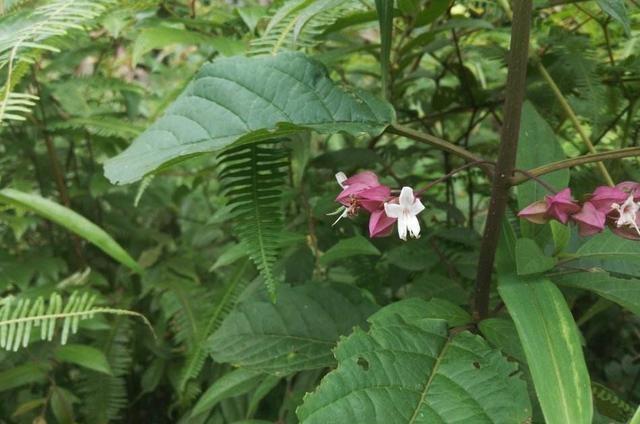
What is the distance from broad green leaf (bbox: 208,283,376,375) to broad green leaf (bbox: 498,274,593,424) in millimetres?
258

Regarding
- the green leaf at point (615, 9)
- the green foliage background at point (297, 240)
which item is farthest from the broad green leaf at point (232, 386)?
the green leaf at point (615, 9)

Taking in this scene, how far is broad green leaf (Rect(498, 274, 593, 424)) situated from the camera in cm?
57

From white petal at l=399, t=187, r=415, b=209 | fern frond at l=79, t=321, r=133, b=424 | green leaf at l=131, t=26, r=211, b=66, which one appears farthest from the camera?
fern frond at l=79, t=321, r=133, b=424

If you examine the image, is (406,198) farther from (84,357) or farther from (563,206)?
(84,357)

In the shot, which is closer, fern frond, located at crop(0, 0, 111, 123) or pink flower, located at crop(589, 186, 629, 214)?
pink flower, located at crop(589, 186, 629, 214)

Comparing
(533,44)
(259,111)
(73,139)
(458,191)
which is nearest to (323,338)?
(259,111)

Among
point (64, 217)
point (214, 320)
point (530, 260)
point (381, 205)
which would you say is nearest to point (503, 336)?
point (530, 260)

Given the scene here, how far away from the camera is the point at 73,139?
4.77 feet

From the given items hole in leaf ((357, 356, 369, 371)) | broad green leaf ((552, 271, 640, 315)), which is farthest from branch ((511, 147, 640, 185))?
hole in leaf ((357, 356, 369, 371))

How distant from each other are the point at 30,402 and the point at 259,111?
2.23 ft

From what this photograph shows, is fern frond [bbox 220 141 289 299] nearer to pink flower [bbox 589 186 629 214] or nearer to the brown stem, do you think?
the brown stem

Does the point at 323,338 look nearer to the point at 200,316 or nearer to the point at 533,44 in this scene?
the point at 200,316

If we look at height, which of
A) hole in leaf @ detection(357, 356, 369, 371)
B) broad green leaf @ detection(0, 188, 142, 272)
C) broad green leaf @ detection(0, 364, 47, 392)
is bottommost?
broad green leaf @ detection(0, 364, 47, 392)

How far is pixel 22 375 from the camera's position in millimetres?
1075
